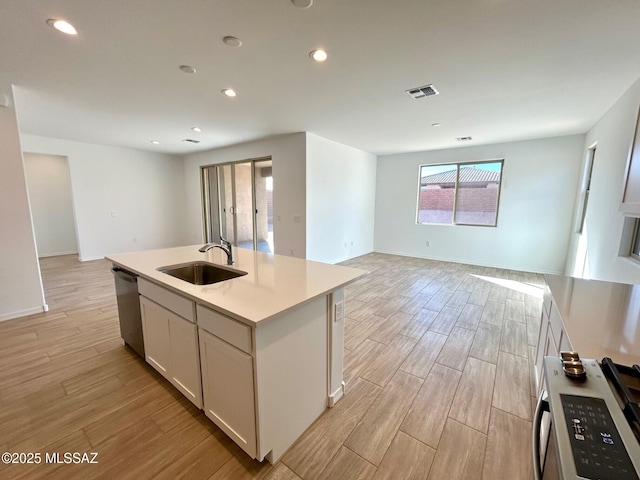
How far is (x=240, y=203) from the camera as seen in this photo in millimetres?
6262

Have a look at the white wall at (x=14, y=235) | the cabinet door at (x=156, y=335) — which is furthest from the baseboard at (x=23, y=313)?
the cabinet door at (x=156, y=335)

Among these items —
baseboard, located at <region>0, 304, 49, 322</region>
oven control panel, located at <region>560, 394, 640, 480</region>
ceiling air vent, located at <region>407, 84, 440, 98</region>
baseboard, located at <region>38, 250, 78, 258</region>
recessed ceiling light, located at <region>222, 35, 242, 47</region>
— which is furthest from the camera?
baseboard, located at <region>38, 250, 78, 258</region>

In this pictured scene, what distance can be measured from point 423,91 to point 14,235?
497 centimetres

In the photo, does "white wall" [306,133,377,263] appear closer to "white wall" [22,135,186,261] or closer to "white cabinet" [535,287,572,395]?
"white cabinet" [535,287,572,395]

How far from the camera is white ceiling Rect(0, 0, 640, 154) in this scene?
1.70m

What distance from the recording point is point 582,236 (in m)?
3.89

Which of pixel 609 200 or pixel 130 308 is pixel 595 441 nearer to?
pixel 130 308

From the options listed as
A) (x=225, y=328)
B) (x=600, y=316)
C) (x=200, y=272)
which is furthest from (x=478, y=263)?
(x=225, y=328)

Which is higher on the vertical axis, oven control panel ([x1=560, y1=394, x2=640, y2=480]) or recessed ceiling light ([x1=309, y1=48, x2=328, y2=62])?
recessed ceiling light ([x1=309, y1=48, x2=328, y2=62])

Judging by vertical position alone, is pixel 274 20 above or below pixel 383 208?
above

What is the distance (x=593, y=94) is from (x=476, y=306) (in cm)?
275

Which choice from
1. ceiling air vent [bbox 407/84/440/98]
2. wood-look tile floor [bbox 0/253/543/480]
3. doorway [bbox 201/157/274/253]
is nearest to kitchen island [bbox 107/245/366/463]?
wood-look tile floor [bbox 0/253/543/480]

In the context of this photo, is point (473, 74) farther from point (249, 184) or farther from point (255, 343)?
point (249, 184)

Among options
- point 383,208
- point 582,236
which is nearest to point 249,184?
point 383,208
